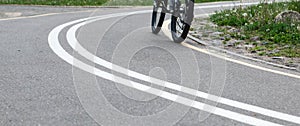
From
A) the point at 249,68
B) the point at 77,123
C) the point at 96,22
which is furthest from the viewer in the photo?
the point at 96,22

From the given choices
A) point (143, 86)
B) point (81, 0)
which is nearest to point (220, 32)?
point (143, 86)

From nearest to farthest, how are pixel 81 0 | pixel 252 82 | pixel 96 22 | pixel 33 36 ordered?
pixel 252 82
pixel 33 36
pixel 96 22
pixel 81 0

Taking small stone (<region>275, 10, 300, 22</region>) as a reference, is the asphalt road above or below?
below

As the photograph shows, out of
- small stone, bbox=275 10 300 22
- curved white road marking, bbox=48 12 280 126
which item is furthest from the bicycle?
small stone, bbox=275 10 300 22

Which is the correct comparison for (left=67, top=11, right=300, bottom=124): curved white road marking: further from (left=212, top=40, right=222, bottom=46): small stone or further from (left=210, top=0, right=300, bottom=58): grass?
(left=210, top=0, right=300, bottom=58): grass

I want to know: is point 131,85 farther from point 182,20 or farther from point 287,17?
point 287,17

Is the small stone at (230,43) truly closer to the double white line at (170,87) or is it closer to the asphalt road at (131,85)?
the asphalt road at (131,85)

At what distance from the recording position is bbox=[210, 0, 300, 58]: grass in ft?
31.3

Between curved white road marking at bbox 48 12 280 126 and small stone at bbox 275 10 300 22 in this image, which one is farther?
small stone at bbox 275 10 300 22

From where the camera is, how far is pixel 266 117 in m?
5.64

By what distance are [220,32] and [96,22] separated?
10.2ft

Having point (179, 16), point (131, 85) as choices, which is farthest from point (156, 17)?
point (131, 85)

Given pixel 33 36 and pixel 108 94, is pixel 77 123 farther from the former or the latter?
pixel 33 36

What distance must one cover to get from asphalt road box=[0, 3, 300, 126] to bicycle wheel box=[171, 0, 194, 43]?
0.63 feet
